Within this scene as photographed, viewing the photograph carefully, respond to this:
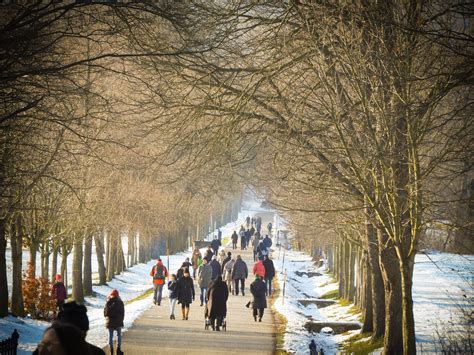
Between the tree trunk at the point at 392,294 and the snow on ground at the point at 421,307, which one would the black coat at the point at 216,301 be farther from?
the tree trunk at the point at 392,294

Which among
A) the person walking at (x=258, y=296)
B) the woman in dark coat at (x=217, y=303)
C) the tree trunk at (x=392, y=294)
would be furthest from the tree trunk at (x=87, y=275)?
the tree trunk at (x=392, y=294)

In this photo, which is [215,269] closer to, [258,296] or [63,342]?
[258,296]

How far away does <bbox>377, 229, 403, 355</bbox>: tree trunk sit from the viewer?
14.4 m

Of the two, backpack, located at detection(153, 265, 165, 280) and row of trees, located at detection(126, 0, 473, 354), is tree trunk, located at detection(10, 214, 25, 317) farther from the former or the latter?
row of trees, located at detection(126, 0, 473, 354)

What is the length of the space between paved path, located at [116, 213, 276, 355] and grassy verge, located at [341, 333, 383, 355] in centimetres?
187

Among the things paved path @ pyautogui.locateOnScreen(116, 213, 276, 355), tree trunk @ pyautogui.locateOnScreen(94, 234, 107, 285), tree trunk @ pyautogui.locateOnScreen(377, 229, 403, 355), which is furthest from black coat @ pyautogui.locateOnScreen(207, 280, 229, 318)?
tree trunk @ pyautogui.locateOnScreen(94, 234, 107, 285)

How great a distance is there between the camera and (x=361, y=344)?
18.3 m

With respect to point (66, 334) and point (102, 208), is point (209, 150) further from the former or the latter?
point (102, 208)

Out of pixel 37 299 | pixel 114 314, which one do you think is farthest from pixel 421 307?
pixel 37 299

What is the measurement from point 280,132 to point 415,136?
409 cm

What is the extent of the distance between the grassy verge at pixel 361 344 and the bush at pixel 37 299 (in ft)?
30.2

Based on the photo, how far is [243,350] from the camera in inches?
658

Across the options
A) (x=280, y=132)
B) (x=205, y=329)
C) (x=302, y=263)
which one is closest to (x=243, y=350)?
(x=205, y=329)

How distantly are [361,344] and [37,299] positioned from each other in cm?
1050
